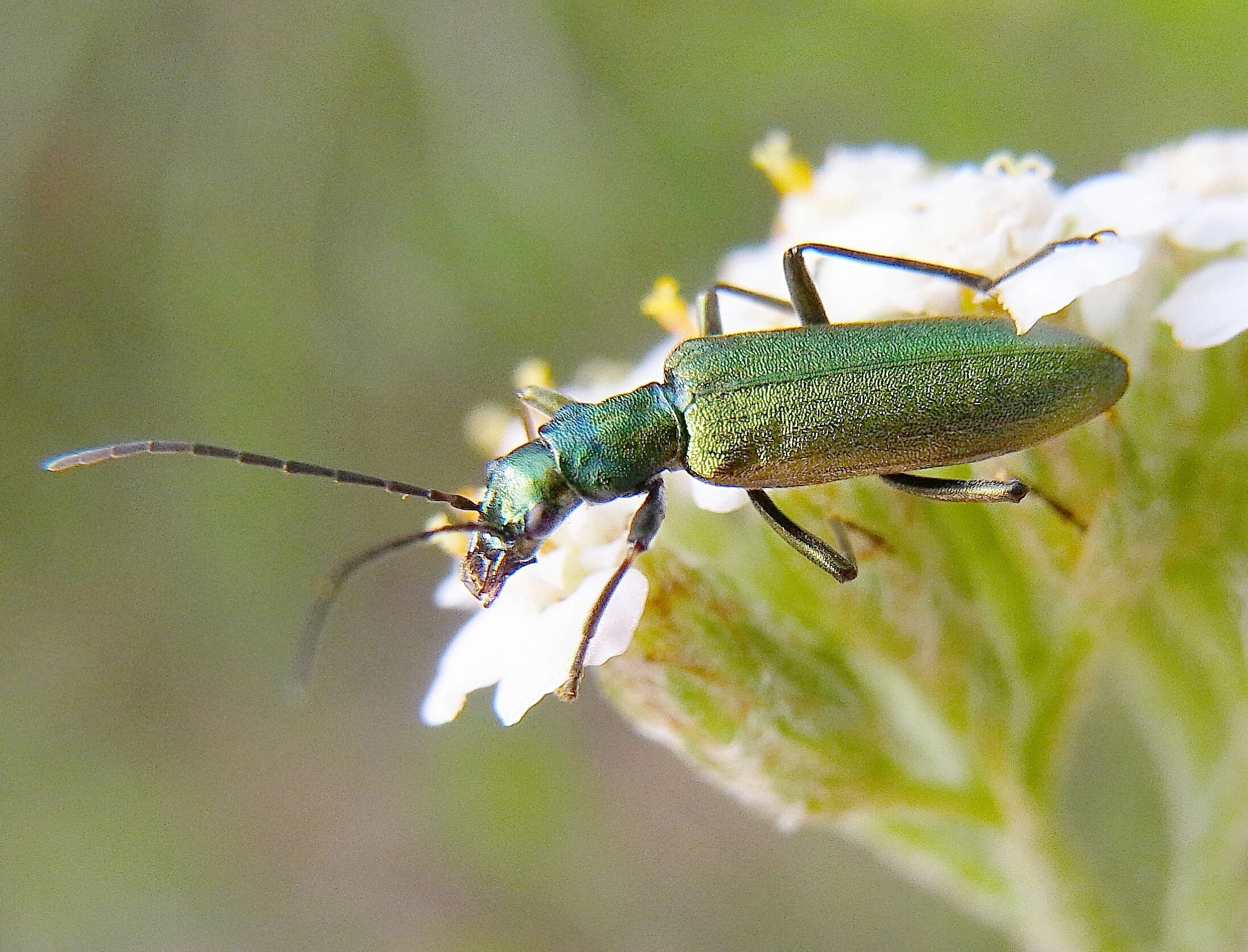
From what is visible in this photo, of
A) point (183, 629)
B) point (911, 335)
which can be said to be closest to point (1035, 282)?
point (911, 335)

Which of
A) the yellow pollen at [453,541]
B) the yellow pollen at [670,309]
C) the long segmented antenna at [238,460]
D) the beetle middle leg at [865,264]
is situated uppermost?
the yellow pollen at [670,309]

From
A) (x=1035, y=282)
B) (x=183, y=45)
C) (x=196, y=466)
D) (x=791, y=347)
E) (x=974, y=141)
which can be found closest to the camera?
(x=1035, y=282)

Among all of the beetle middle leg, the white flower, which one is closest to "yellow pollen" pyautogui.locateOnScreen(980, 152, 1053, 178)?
the white flower

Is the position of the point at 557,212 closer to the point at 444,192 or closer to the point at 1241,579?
the point at 444,192

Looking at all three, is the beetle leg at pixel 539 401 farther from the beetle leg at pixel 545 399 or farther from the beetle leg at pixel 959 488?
the beetle leg at pixel 959 488

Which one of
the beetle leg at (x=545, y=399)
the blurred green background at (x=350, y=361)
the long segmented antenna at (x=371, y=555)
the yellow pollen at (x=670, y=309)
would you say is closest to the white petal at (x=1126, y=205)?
the yellow pollen at (x=670, y=309)

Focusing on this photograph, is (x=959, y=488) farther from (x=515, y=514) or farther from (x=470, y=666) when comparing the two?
(x=470, y=666)

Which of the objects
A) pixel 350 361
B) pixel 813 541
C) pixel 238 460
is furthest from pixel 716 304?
pixel 350 361
